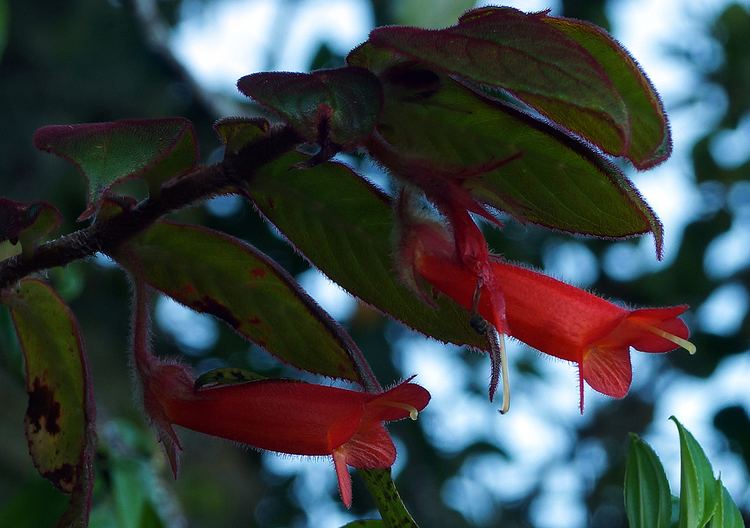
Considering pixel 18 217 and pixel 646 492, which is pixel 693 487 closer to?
pixel 646 492

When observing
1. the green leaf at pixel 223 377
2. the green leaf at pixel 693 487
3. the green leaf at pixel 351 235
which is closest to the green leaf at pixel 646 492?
the green leaf at pixel 693 487

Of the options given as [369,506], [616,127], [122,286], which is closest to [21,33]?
[122,286]

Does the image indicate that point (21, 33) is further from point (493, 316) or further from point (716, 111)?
point (493, 316)

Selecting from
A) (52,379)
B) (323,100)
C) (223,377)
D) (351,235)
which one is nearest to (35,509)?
(52,379)

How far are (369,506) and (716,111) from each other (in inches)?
48.1

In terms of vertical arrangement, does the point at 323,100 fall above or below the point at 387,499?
above

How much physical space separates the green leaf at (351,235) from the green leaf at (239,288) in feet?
0.13

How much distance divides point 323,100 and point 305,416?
213 millimetres

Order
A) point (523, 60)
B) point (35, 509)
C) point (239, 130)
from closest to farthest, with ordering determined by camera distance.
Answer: point (523, 60)
point (239, 130)
point (35, 509)

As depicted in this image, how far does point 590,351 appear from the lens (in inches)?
25.3

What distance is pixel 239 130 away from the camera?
2.01 ft

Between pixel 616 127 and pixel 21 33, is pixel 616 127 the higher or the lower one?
the higher one

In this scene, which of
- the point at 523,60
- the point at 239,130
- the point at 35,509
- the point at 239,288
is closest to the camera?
the point at 523,60

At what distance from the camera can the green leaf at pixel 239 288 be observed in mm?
699
